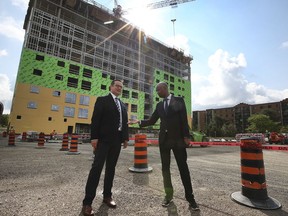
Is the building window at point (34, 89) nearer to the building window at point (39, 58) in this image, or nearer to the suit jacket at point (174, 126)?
the building window at point (39, 58)

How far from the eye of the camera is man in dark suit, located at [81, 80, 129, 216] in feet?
8.54

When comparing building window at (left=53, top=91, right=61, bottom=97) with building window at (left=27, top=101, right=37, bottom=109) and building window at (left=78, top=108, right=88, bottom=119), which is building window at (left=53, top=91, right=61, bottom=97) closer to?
building window at (left=27, top=101, right=37, bottom=109)

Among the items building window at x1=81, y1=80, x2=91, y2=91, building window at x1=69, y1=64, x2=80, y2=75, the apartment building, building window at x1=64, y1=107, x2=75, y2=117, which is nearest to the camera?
building window at x1=64, y1=107, x2=75, y2=117

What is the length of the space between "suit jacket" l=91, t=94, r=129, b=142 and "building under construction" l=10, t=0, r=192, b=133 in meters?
30.8

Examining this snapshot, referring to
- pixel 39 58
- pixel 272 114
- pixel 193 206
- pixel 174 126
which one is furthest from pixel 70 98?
pixel 272 114

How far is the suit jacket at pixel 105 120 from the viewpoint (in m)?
2.74

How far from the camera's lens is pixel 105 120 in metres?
2.84

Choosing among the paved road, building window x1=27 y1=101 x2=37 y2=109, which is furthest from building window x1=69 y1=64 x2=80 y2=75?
the paved road

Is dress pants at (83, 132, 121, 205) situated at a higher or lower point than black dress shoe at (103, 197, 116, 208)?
higher

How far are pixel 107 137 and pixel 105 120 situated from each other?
274 millimetres

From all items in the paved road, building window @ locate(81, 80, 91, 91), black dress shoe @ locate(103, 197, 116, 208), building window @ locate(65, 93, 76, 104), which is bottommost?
the paved road

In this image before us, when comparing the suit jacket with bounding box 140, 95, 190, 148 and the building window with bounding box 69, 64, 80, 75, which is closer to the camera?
the suit jacket with bounding box 140, 95, 190, 148

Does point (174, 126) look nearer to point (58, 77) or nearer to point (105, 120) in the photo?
point (105, 120)

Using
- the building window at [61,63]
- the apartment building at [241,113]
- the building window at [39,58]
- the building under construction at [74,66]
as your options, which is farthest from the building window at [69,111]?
the apartment building at [241,113]
